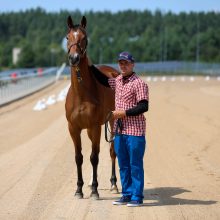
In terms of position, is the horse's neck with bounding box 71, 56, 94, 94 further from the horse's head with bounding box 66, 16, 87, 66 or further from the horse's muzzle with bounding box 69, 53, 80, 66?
the horse's muzzle with bounding box 69, 53, 80, 66

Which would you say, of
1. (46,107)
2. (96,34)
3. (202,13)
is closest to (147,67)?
(96,34)

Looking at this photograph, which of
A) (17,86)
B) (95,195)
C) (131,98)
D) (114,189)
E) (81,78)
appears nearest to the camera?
(131,98)

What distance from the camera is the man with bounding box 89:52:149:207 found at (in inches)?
301

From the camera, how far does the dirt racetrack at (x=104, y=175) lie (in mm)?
7696

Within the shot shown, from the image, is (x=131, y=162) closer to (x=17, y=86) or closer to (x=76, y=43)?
(x=76, y=43)

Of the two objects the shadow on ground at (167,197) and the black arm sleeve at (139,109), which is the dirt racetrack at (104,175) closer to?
the shadow on ground at (167,197)

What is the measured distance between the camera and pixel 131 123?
777 cm

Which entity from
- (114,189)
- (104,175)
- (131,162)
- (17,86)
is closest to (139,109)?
(131,162)

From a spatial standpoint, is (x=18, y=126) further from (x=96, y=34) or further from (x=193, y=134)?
(x=96, y=34)

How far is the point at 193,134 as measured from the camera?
1636cm

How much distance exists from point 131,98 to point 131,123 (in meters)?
0.30

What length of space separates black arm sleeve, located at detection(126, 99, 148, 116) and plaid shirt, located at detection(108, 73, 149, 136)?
55mm

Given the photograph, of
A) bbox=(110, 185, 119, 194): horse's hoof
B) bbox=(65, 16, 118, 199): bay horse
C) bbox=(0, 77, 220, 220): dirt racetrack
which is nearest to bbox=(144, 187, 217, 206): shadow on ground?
bbox=(0, 77, 220, 220): dirt racetrack

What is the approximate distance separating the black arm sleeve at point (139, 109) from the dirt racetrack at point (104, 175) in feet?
3.76
